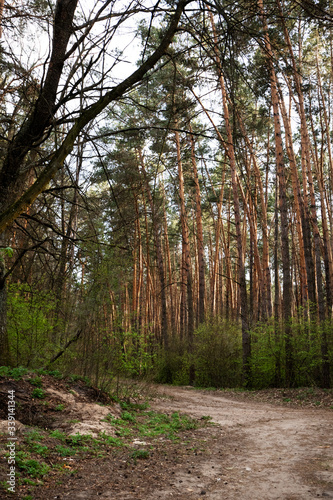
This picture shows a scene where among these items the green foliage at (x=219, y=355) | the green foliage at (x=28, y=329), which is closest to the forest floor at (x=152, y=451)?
the green foliage at (x=28, y=329)

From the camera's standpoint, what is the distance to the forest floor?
3078 millimetres

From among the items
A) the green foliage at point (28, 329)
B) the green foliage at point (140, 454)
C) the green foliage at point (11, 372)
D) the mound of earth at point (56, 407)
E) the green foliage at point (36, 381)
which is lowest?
the green foliage at point (140, 454)

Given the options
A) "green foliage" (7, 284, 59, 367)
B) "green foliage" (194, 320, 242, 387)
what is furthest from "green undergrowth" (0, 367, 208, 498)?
"green foliage" (194, 320, 242, 387)

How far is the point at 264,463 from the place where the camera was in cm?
386

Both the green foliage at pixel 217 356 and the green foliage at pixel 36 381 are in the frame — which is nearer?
the green foliage at pixel 36 381

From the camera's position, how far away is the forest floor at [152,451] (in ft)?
10.1

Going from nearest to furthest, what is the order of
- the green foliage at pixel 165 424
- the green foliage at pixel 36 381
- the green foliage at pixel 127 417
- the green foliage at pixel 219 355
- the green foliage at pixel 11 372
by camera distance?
the green foliage at pixel 11 372 → the green foliage at pixel 36 381 → the green foliage at pixel 165 424 → the green foliage at pixel 127 417 → the green foliage at pixel 219 355

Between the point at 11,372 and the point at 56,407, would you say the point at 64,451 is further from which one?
the point at 11,372

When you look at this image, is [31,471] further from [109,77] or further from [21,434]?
[109,77]

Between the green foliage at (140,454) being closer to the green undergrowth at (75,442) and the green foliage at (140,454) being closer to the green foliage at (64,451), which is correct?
the green undergrowth at (75,442)

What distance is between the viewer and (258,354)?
1210cm

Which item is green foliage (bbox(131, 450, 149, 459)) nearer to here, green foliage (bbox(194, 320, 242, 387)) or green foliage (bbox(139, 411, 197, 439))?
green foliage (bbox(139, 411, 197, 439))

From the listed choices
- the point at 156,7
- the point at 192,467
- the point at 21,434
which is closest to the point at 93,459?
the point at 21,434

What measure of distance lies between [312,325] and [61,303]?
764 cm
